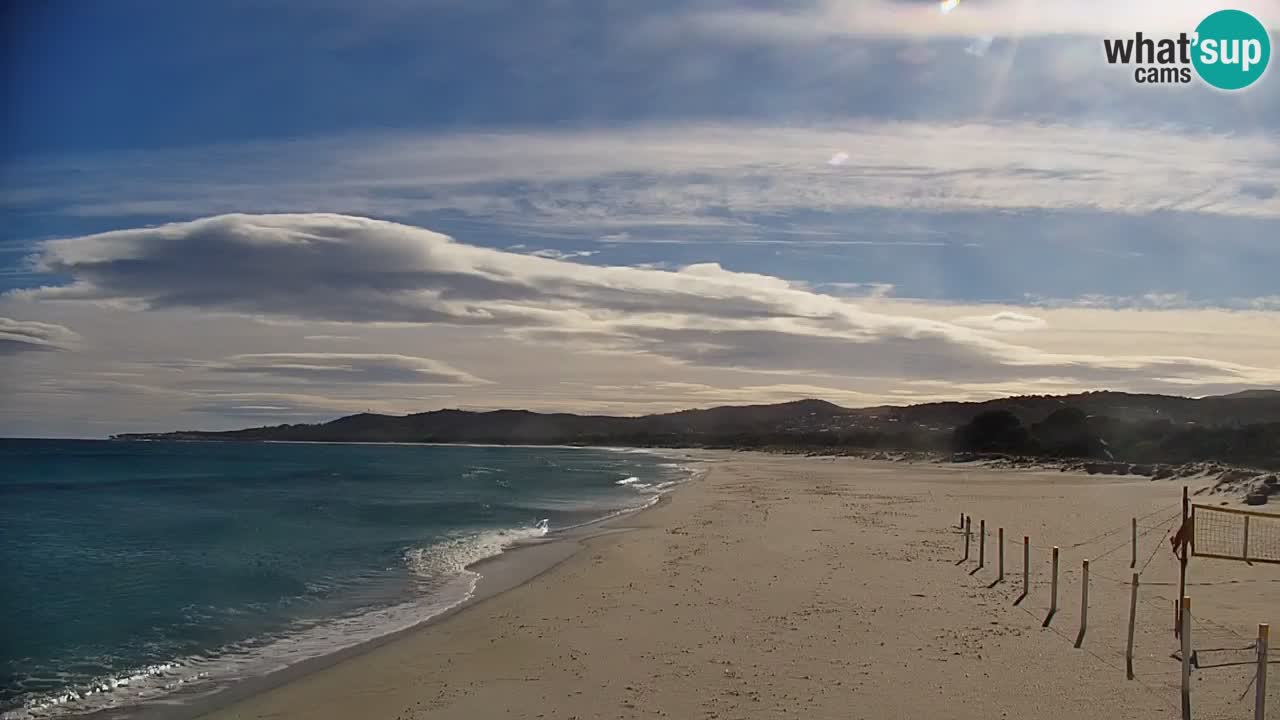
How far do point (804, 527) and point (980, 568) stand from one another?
8.46 meters

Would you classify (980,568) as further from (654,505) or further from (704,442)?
(704,442)

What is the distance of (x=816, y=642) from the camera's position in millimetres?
11328

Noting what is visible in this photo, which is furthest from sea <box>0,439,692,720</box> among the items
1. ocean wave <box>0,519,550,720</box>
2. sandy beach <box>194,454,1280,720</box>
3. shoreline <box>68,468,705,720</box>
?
sandy beach <box>194,454,1280,720</box>

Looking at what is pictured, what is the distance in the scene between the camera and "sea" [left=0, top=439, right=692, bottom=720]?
39.3 ft

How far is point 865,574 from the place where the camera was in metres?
16.0

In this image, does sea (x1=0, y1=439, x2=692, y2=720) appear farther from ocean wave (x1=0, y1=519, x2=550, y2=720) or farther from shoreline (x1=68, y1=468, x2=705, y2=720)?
shoreline (x1=68, y1=468, x2=705, y2=720)

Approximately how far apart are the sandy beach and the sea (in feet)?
5.84

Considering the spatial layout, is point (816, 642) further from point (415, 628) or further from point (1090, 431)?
point (1090, 431)

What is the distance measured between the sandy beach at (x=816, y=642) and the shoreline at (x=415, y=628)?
0.24m

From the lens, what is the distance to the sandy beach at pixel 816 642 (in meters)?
9.13

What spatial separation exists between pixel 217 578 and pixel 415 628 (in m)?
7.85

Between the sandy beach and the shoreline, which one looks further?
the shoreline

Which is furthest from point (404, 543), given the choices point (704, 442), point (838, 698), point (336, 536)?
point (704, 442)

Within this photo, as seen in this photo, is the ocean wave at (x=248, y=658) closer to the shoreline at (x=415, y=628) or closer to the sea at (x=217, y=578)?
the sea at (x=217, y=578)
